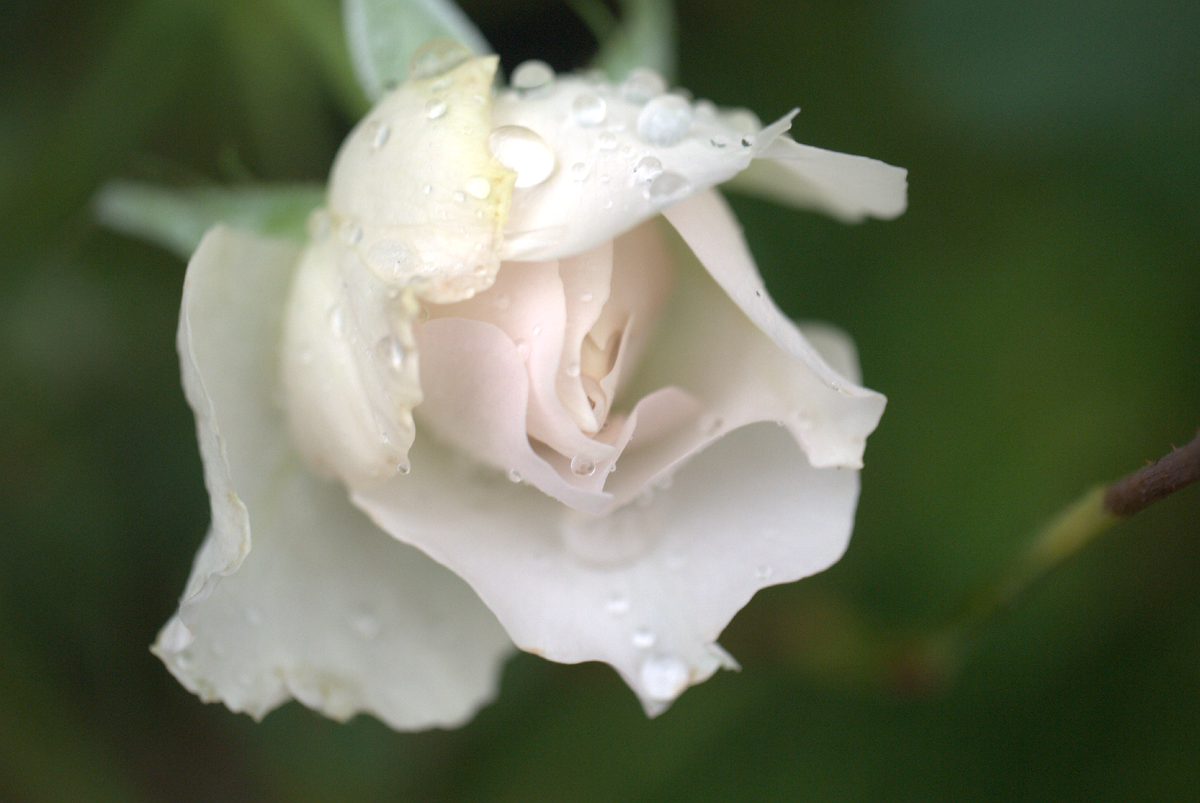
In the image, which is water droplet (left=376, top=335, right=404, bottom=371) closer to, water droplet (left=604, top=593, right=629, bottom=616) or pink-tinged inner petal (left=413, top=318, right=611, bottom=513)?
pink-tinged inner petal (left=413, top=318, right=611, bottom=513)

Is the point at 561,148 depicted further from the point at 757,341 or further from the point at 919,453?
the point at 919,453

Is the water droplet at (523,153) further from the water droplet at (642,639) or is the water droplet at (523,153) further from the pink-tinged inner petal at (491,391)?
the water droplet at (642,639)

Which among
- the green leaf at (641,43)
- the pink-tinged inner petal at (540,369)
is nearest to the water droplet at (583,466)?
the pink-tinged inner petal at (540,369)

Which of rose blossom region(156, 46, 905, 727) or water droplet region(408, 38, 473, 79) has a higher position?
water droplet region(408, 38, 473, 79)

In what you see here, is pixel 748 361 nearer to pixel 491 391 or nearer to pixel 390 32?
pixel 491 391

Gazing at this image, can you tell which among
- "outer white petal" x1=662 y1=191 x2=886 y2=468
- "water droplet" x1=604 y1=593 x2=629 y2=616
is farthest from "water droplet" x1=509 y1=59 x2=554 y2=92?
"water droplet" x1=604 y1=593 x2=629 y2=616

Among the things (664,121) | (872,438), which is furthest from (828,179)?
(872,438)

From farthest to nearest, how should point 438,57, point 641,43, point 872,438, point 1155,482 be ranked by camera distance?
point 872,438 → point 641,43 → point 438,57 → point 1155,482
